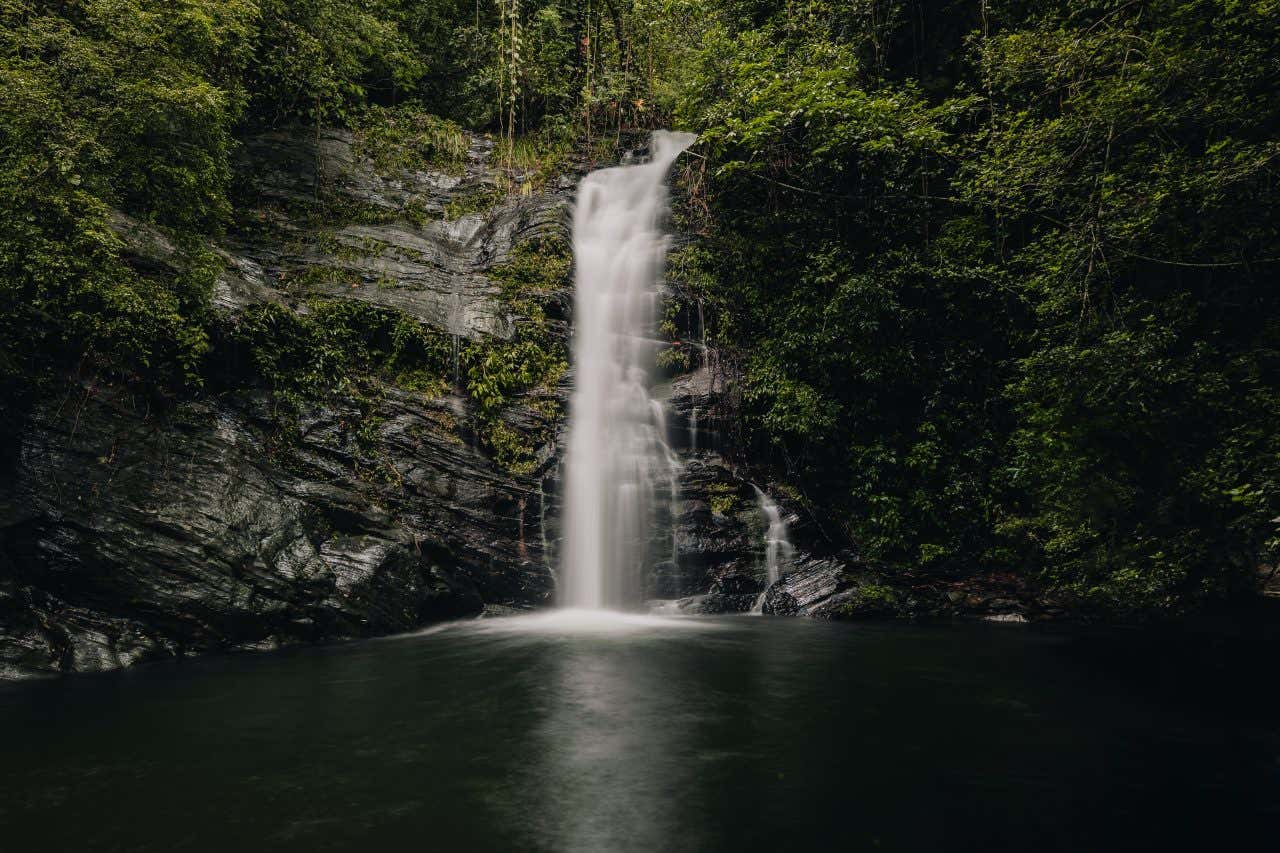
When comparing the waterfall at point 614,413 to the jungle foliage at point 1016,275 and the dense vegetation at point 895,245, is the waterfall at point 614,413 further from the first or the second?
the jungle foliage at point 1016,275

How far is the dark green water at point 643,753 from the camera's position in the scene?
342cm

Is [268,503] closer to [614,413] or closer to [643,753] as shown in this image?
[614,413]

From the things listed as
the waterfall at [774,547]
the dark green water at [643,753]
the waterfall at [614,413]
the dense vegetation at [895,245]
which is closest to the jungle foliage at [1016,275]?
the dense vegetation at [895,245]

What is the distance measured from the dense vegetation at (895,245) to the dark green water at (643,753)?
7.85 feet

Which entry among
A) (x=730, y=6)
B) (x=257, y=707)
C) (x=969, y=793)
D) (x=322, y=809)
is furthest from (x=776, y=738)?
(x=730, y=6)

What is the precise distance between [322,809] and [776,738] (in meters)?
3.24

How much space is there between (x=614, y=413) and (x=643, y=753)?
731cm

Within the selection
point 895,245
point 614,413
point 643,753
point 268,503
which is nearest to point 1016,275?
point 895,245

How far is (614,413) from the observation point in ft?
37.3

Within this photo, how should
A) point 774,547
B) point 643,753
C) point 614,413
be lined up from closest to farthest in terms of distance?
point 643,753
point 774,547
point 614,413

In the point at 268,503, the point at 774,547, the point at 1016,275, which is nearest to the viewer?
the point at 268,503

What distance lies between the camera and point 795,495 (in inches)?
436

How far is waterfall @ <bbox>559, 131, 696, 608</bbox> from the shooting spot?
1050cm

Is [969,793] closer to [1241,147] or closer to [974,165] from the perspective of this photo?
[1241,147]
